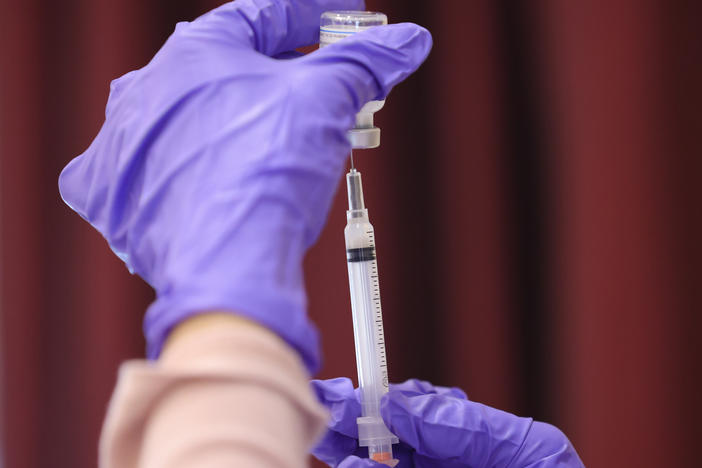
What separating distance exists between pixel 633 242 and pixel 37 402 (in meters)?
1.24

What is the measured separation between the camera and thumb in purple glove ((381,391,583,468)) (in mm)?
855

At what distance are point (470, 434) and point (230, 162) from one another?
1.65ft

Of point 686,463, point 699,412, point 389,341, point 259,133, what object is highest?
point 259,133

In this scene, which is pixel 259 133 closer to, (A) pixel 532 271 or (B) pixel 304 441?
(B) pixel 304 441

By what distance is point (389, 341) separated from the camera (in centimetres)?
139

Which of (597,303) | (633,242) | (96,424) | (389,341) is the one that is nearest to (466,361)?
(389,341)

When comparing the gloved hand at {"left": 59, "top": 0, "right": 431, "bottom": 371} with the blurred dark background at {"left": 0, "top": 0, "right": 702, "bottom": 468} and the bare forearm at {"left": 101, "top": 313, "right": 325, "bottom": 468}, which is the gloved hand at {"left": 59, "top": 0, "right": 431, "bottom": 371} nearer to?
the bare forearm at {"left": 101, "top": 313, "right": 325, "bottom": 468}

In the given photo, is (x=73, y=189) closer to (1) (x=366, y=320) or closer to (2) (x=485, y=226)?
(1) (x=366, y=320)

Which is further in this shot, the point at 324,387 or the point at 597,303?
the point at 597,303

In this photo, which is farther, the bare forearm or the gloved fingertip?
the gloved fingertip

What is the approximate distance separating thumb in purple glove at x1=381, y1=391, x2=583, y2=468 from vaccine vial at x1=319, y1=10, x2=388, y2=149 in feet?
1.08

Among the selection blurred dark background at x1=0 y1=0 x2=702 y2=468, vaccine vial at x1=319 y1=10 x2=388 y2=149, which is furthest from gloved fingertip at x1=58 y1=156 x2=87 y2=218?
blurred dark background at x1=0 y1=0 x2=702 y2=468

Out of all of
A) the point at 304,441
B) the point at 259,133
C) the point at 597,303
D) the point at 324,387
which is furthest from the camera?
the point at 597,303

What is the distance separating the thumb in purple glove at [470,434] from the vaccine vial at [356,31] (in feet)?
1.08
